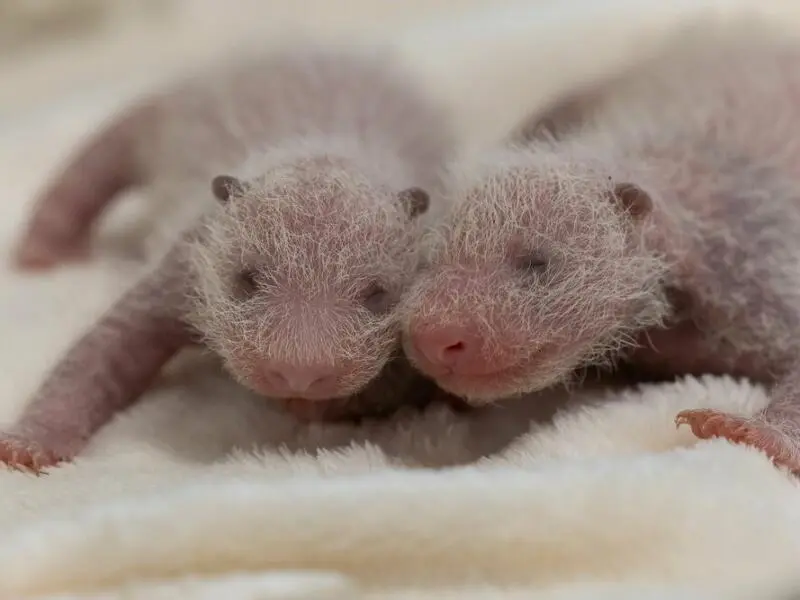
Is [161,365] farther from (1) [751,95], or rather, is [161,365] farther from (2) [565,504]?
(1) [751,95]

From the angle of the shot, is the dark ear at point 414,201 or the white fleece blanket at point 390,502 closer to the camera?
the white fleece blanket at point 390,502

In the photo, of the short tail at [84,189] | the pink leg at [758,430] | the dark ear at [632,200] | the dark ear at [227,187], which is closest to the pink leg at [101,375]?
the dark ear at [227,187]

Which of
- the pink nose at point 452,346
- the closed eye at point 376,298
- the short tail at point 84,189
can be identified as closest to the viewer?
the pink nose at point 452,346

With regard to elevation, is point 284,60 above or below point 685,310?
above

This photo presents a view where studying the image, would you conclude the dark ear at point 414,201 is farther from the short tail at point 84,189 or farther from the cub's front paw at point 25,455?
the short tail at point 84,189

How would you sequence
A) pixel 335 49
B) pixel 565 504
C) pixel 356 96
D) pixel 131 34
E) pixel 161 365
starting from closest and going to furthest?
pixel 565 504, pixel 161 365, pixel 356 96, pixel 335 49, pixel 131 34

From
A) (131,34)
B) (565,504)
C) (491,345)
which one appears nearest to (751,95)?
(491,345)
